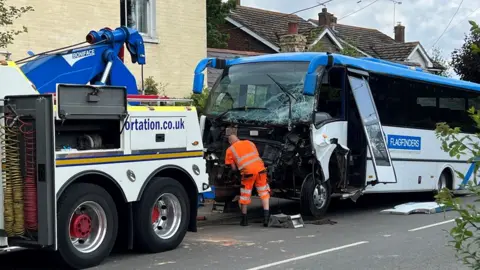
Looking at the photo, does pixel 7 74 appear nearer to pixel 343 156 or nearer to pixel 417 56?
pixel 343 156

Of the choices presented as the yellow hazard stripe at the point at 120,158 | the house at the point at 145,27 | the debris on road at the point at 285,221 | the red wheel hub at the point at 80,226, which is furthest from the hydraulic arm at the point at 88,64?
the house at the point at 145,27

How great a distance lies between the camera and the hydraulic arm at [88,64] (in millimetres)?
8344

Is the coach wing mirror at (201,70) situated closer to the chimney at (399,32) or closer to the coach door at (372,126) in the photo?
the coach door at (372,126)

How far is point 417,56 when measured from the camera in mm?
37000

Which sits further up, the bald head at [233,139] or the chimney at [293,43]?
the chimney at [293,43]

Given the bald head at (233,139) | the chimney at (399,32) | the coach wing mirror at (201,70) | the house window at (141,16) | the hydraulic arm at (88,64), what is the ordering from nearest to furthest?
the hydraulic arm at (88,64)
the bald head at (233,139)
the coach wing mirror at (201,70)
the house window at (141,16)
the chimney at (399,32)

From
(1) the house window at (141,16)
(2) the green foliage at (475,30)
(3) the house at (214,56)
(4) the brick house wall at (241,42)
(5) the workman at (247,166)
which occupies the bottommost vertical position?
(5) the workman at (247,166)

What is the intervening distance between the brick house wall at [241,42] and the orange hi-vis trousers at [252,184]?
67.1ft

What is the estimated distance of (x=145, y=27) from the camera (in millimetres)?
17188

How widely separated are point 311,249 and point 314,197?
2.79m

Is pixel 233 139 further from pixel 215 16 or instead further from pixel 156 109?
pixel 215 16

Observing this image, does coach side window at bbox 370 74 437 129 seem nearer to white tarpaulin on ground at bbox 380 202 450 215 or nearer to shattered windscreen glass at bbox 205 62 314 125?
white tarpaulin on ground at bbox 380 202 450 215

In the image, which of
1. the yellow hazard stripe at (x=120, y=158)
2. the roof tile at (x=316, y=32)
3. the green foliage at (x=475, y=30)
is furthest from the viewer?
the roof tile at (x=316, y=32)

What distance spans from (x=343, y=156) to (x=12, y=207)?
6651 millimetres
